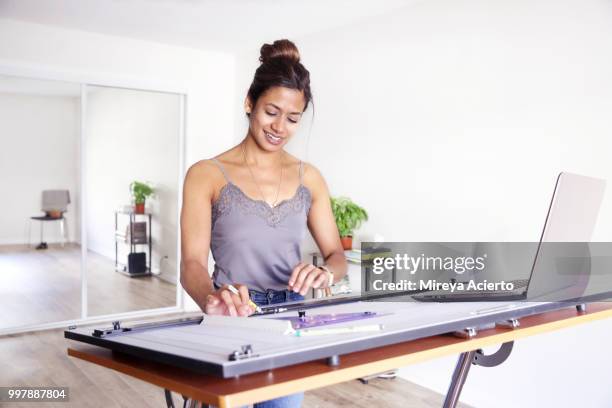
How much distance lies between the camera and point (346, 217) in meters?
4.31

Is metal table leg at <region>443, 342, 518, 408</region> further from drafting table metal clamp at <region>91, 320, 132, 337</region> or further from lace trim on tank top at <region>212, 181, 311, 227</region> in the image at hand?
drafting table metal clamp at <region>91, 320, 132, 337</region>

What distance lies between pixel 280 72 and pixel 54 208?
13.6ft

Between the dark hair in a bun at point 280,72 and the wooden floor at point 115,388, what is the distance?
2.32 meters

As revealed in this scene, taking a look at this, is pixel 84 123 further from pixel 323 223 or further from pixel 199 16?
pixel 323 223

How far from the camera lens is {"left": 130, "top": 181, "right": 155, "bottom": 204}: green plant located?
18.5 ft

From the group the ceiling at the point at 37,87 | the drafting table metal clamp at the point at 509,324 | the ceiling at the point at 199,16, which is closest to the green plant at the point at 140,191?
the ceiling at the point at 37,87

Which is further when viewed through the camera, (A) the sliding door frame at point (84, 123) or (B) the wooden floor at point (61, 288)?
(B) the wooden floor at point (61, 288)

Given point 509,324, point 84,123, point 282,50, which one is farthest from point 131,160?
point 509,324

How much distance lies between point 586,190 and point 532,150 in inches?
65.9

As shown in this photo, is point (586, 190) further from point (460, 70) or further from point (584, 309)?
point (460, 70)

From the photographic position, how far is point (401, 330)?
1.18 metres

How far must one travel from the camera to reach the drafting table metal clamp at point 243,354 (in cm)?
95

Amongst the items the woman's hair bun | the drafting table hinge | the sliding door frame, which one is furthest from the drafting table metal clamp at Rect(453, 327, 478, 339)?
the sliding door frame

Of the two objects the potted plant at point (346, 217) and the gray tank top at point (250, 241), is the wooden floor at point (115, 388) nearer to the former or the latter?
the potted plant at point (346, 217)
